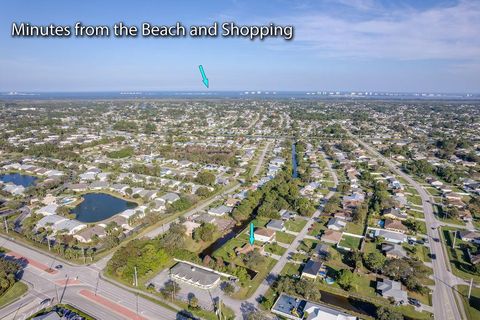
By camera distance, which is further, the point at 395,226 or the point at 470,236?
the point at 395,226

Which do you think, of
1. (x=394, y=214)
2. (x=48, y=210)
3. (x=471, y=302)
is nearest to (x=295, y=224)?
(x=394, y=214)

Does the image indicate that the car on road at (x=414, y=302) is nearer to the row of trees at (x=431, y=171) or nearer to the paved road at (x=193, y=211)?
the paved road at (x=193, y=211)

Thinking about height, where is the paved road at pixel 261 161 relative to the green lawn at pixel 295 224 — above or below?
above

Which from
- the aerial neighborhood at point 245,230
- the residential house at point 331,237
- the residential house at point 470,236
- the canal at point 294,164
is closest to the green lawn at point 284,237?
the aerial neighborhood at point 245,230

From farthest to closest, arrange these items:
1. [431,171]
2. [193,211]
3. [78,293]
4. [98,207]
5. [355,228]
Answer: [431,171] → [98,207] → [193,211] → [355,228] → [78,293]

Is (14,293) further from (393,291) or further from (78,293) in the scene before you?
(393,291)

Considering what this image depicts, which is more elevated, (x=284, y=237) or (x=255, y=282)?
(x=284, y=237)

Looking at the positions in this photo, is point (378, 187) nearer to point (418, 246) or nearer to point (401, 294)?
point (418, 246)

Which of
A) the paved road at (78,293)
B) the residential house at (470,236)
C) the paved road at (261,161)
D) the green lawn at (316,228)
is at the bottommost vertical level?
the paved road at (78,293)
